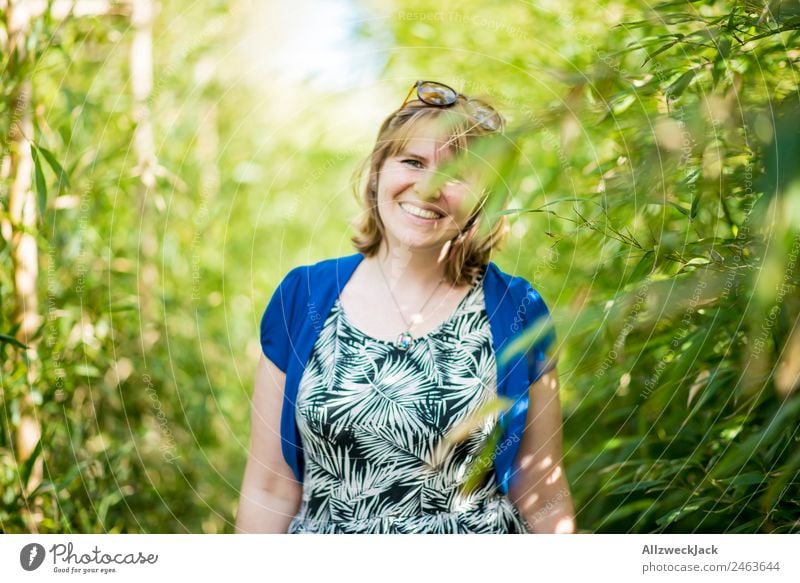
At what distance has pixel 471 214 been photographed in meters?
1.03

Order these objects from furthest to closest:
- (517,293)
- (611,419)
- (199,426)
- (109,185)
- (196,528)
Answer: (199,426), (196,528), (109,185), (611,419), (517,293)

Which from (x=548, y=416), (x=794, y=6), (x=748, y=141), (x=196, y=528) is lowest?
(x=196, y=528)

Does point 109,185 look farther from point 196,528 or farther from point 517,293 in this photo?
point 517,293

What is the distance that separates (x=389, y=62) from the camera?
4.14 ft

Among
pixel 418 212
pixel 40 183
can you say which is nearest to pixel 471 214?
pixel 418 212

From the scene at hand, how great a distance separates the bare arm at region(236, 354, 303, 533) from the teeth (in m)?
0.25

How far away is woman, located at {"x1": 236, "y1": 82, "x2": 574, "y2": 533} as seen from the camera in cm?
97

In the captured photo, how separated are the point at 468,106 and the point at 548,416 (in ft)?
1.23

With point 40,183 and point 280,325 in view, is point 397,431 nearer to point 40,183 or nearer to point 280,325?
point 280,325

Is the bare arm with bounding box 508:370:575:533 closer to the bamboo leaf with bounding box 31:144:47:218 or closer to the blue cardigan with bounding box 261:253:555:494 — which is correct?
the blue cardigan with bounding box 261:253:555:494

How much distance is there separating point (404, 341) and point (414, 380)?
50mm
